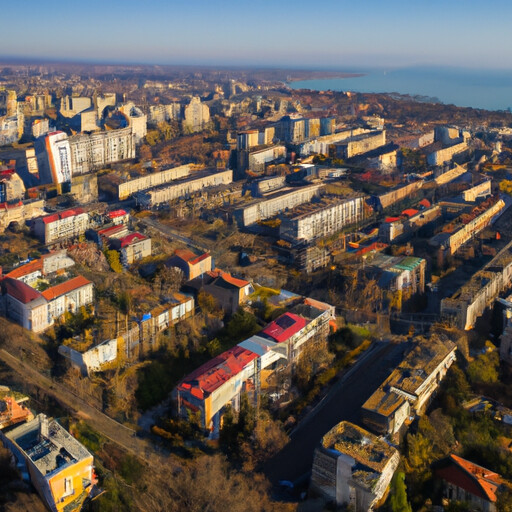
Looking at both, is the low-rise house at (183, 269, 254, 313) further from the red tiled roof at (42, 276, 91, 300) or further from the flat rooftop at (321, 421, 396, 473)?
the flat rooftop at (321, 421, 396, 473)

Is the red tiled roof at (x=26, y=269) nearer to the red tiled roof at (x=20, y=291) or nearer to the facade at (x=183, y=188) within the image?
the red tiled roof at (x=20, y=291)

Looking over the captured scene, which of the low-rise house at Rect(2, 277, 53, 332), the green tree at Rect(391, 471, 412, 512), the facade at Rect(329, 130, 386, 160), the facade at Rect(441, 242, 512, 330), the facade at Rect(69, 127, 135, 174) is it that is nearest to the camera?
the green tree at Rect(391, 471, 412, 512)

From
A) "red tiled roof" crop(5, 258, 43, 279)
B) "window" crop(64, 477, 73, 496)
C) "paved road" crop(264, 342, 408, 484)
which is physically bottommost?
"paved road" crop(264, 342, 408, 484)

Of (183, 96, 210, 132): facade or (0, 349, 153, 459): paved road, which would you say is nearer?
(0, 349, 153, 459): paved road

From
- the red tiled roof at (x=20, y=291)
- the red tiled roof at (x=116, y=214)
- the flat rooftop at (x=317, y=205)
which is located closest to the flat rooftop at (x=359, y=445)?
the red tiled roof at (x=20, y=291)

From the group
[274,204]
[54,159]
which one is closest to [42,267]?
[274,204]

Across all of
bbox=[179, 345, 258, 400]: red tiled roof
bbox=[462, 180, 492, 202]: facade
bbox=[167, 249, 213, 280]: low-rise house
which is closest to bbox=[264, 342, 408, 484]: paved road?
bbox=[179, 345, 258, 400]: red tiled roof

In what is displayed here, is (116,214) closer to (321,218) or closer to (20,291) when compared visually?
(321,218)
